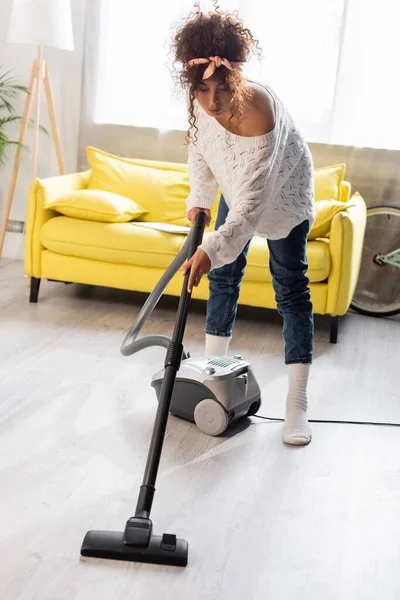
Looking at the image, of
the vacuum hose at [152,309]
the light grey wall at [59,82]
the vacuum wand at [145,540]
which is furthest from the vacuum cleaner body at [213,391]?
the light grey wall at [59,82]

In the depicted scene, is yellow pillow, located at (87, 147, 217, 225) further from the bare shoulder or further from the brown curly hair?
the brown curly hair

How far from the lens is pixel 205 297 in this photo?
3.64 m

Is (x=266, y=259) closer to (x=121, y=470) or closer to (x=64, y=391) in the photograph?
(x=64, y=391)

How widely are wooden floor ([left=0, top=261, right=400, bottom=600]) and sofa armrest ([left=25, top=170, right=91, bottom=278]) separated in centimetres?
54

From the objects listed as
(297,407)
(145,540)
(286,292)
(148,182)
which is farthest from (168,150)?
(145,540)

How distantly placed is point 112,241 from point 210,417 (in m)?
1.50

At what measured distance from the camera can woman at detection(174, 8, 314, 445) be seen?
5.98 feet

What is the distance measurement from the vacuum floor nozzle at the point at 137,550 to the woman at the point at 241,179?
57cm

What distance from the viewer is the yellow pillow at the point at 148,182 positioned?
4000 millimetres

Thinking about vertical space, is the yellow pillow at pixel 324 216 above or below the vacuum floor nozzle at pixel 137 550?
above

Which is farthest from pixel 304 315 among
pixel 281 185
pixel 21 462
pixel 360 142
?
pixel 360 142

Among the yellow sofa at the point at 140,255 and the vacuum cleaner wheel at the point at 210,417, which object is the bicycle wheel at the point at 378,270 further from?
the vacuum cleaner wheel at the point at 210,417

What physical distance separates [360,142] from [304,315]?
2075 mm

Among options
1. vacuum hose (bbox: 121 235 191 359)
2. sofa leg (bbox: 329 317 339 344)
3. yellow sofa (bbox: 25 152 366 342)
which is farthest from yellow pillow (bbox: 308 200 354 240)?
vacuum hose (bbox: 121 235 191 359)
